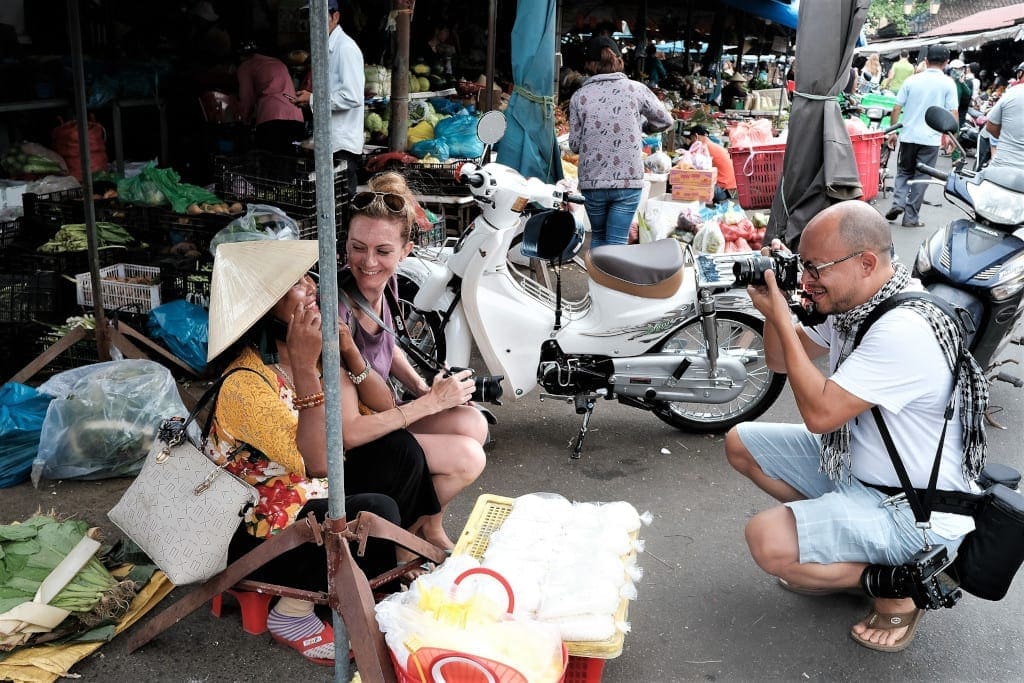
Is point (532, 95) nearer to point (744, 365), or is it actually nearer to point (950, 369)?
point (744, 365)

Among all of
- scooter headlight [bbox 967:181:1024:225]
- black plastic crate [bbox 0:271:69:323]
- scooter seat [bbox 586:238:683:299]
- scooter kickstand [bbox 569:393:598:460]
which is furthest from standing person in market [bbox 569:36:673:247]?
black plastic crate [bbox 0:271:69:323]

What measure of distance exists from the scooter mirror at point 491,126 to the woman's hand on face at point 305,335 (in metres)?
2.25

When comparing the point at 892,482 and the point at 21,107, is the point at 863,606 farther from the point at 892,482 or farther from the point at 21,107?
the point at 21,107

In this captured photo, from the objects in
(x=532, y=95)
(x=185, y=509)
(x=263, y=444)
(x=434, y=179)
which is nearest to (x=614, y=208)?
(x=532, y=95)

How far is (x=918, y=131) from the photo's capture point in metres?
9.66

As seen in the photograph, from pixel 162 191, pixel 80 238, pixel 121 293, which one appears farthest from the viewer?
pixel 162 191

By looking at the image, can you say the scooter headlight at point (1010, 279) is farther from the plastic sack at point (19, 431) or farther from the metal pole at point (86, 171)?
the plastic sack at point (19, 431)

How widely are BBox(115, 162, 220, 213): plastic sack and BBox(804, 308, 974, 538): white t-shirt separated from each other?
420 cm

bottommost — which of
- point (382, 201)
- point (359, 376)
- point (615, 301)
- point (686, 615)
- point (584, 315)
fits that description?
point (686, 615)

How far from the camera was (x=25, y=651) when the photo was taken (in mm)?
2664

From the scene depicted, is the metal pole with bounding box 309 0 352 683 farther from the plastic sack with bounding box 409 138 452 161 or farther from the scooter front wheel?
the plastic sack with bounding box 409 138 452 161

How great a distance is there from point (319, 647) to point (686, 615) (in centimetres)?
128

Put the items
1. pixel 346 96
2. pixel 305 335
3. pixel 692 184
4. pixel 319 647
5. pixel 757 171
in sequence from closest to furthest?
pixel 305 335, pixel 319 647, pixel 346 96, pixel 757 171, pixel 692 184

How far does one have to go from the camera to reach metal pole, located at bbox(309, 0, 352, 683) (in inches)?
69.9
